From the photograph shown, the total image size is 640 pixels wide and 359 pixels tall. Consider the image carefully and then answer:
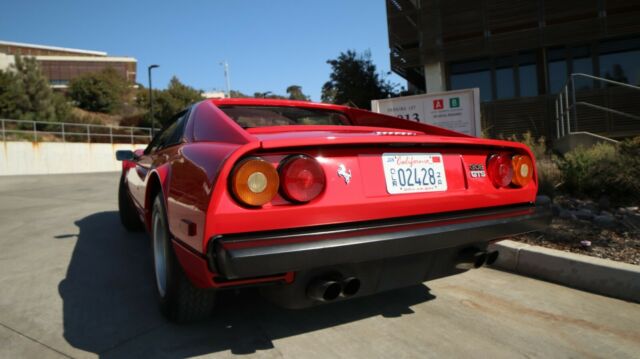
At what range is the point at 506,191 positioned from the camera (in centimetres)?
250

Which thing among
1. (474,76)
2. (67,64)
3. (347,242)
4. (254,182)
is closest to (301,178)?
(254,182)

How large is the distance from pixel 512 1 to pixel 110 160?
22.6 metres

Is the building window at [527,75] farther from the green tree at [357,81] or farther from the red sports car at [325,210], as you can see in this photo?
the red sports car at [325,210]

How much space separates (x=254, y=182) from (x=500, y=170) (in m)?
1.51

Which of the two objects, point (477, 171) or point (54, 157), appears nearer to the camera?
point (477, 171)

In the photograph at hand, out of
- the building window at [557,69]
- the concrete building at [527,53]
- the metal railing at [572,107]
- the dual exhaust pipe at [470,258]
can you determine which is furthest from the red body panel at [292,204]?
the building window at [557,69]

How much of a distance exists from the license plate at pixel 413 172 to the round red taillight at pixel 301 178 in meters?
0.38

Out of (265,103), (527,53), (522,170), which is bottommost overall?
(522,170)

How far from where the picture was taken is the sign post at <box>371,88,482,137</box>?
21.9 ft

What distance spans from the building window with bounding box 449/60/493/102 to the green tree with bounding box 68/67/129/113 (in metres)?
38.1

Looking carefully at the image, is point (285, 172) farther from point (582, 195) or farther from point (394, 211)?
point (582, 195)

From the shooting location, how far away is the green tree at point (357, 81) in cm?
1728

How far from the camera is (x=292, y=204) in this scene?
186 cm

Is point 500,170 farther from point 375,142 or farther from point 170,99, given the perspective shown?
point 170,99
